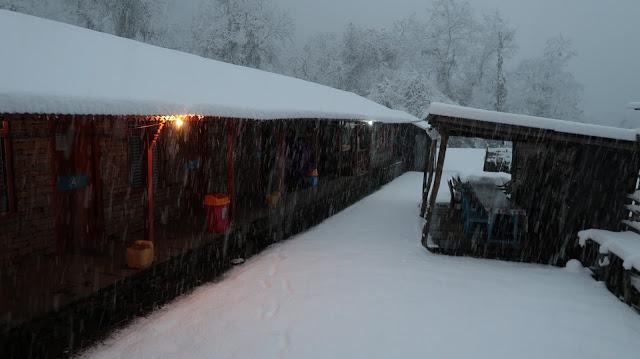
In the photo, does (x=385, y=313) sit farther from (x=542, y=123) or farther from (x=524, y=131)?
(x=542, y=123)

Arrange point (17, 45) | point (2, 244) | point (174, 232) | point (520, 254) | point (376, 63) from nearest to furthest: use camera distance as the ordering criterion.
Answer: point (17, 45)
point (2, 244)
point (174, 232)
point (520, 254)
point (376, 63)

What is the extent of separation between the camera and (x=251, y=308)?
20.3 ft

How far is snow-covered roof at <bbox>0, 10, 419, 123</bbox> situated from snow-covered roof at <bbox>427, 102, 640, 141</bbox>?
322cm

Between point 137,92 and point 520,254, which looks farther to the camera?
point 520,254

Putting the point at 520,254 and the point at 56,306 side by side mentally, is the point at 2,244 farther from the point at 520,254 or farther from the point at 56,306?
the point at 520,254

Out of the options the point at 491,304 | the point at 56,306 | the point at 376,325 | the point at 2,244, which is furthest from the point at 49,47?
the point at 491,304

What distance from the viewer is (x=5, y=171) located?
20.3 ft

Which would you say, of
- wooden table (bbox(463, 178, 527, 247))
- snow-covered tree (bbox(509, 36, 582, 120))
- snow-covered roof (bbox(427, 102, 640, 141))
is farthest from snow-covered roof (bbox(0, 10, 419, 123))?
snow-covered tree (bbox(509, 36, 582, 120))

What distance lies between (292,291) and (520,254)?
188 inches

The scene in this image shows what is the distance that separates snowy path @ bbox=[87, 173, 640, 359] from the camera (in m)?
5.20

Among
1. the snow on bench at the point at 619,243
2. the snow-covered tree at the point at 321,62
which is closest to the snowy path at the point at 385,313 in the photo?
the snow on bench at the point at 619,243

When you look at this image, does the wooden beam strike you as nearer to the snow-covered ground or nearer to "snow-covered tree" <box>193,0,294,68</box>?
the snow-covered ground

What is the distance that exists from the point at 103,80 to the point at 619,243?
25.6 feet

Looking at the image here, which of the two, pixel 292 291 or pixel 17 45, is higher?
pixel 17 45
